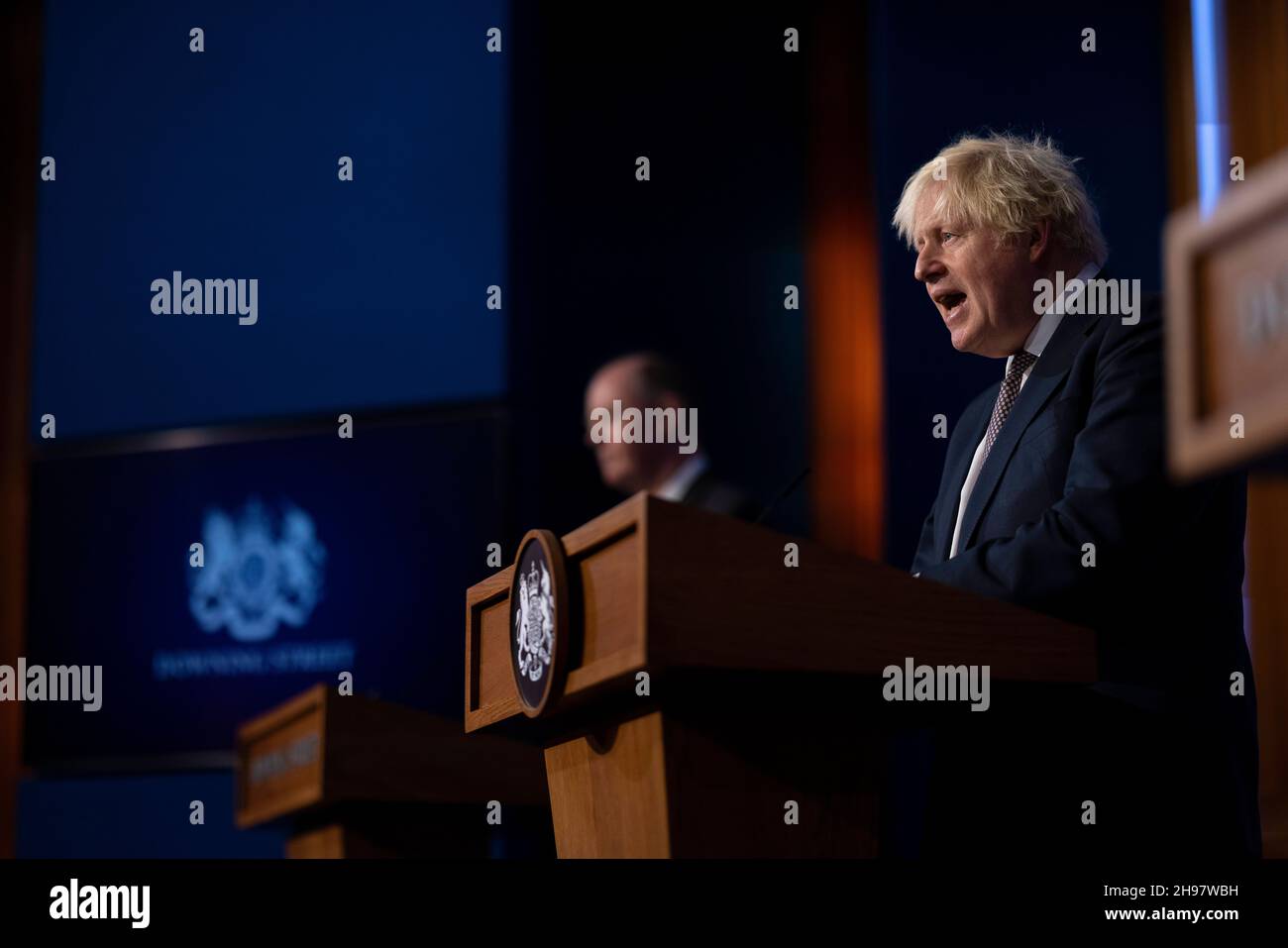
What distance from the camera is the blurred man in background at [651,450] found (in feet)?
13.0

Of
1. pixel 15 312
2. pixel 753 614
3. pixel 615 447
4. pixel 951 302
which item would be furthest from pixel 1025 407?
pixel 15 312

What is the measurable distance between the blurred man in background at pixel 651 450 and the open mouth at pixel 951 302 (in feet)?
4.03

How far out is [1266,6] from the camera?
3.69 metres

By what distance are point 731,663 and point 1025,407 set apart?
82 cm

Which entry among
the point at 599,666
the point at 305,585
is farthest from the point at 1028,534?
the point at 305,585

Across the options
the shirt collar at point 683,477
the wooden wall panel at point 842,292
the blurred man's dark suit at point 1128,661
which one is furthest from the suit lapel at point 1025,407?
the wooden wall panel at point 842,292

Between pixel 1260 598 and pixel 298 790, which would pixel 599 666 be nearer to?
pixel 298 790

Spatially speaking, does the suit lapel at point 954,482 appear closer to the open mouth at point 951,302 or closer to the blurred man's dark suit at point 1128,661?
the open mouth at point 951,302

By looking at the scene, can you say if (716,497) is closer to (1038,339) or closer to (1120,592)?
(1038,339)

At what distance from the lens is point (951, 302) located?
2602 millimetres

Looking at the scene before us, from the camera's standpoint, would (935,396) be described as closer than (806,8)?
Yes

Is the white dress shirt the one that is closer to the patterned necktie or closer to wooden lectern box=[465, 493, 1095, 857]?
the patterned necktie
